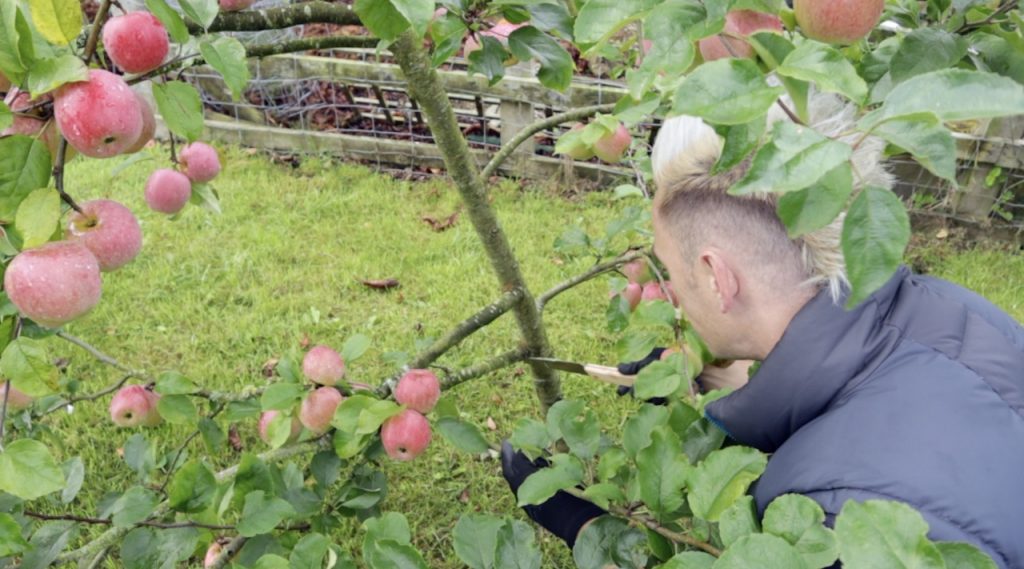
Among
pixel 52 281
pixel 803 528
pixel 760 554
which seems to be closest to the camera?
pixel 760 554

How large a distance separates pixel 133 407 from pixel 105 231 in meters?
0.92

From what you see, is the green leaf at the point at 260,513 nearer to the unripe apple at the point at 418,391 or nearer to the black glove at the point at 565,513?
the unripe apple at the point at 418,391

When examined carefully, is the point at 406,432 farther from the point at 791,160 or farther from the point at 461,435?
the point at 791,160

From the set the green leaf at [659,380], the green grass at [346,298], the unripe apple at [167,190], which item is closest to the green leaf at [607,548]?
the green leaf at [659,380]

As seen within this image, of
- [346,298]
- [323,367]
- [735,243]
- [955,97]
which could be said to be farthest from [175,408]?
[346,298]

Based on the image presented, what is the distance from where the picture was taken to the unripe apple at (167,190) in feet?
4.68

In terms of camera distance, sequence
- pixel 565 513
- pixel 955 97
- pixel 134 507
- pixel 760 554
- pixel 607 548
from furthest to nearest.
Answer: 1. pixel 565 513
2. pixel 134 507
3. pixel 607 548
4. pixel 760 554
5. pixel 955 97

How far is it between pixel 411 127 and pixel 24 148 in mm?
3929

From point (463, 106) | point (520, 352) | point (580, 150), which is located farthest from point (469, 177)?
point (463, 106)

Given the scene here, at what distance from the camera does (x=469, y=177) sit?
5.32 ft

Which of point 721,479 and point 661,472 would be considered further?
point 661,472

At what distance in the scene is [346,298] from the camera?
137 inches

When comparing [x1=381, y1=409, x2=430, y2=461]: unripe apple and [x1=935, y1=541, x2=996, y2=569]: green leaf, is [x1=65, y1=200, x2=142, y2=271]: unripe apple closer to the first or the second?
[x1=381, y1=409, x2=430, y2=461]: unripe apple

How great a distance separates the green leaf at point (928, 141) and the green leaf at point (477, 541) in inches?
26.2
